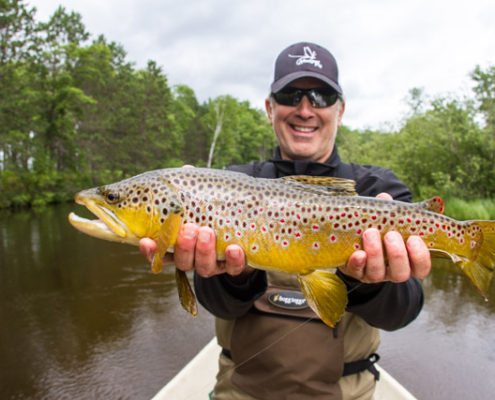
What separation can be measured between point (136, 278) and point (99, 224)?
8.83 m

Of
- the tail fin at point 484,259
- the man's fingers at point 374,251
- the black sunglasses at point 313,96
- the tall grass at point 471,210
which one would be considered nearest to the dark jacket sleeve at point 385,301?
the man's fingers at point 374,251

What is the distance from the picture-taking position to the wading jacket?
8.91 feet

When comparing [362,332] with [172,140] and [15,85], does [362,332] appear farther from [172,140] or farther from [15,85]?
[172,140]

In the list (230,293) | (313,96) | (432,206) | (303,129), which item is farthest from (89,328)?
(432,206)

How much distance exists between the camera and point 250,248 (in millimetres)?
2377

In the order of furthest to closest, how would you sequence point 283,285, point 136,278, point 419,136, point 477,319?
point 419,136, point 136,278, point 477,319, point 283,285

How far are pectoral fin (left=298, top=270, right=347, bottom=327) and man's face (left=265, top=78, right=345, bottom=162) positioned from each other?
155 cm

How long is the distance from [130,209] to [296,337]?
160cm

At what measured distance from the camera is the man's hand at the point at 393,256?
228 cm

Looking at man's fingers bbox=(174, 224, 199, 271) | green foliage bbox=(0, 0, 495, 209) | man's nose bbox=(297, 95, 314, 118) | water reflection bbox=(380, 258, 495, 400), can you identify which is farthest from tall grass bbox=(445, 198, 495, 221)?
man's fingers bbox=(174, 224, 199, 271)

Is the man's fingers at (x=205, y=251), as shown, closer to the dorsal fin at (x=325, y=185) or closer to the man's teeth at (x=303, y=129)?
the dorsal fin at (x=325, y=185)

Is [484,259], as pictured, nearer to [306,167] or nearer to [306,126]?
[306,167]

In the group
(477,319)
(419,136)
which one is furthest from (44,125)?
(477,319)

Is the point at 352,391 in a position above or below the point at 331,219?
below
